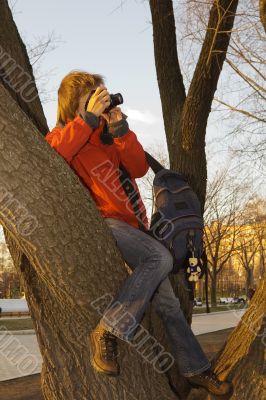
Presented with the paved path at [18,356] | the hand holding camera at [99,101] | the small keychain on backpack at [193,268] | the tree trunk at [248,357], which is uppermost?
the hand holding camera at [99,101]

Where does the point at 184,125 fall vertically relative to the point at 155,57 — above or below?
below

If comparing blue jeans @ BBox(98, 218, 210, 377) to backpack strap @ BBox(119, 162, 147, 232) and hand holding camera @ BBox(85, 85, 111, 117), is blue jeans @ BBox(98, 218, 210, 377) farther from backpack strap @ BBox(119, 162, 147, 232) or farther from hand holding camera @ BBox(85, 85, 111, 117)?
hand holding camera @ BBox(85, 85, 111, 117)

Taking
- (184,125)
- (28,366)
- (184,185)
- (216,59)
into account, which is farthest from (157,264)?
(28,366)

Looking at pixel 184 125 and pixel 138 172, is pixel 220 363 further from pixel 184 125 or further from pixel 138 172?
pixel 184 125

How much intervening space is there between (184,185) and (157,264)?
531mm

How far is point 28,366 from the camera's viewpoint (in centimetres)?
1044

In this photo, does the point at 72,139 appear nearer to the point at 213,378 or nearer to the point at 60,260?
the point at 60,260

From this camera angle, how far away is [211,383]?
248 cm

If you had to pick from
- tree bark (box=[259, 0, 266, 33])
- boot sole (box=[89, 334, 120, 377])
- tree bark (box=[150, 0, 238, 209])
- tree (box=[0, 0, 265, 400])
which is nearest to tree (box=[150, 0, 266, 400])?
tree bark (box=[150, 0, 238, 209])

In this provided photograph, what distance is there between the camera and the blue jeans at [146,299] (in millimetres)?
2307

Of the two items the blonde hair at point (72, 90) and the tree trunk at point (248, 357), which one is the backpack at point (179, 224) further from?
the blonde hair at point (72, 90)

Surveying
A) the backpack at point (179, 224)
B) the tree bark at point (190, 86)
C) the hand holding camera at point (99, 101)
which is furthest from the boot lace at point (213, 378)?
the tree bark at point (190, 86)

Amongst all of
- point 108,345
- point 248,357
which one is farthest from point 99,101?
point 248,357

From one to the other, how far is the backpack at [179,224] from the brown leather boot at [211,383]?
1.66 ft
